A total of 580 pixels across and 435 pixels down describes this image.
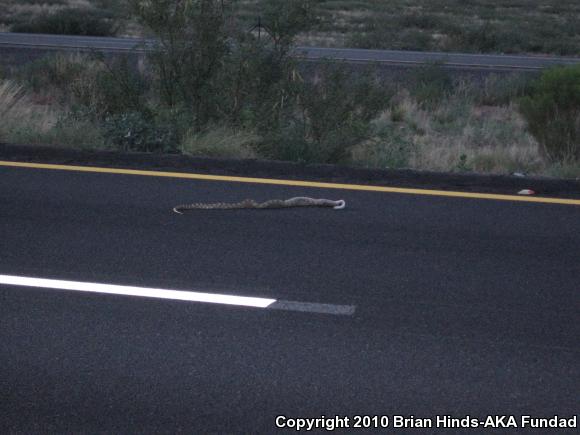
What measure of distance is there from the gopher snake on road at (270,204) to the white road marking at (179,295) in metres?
2.10

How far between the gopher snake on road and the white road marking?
6.90 ft

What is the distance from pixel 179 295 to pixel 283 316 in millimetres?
781

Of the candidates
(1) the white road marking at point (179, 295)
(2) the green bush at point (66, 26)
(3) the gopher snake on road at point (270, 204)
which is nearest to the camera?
(1) the white road marking at point (179, 295)

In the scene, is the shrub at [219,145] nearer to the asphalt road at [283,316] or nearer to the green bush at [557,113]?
the asphalt road at [283,316]

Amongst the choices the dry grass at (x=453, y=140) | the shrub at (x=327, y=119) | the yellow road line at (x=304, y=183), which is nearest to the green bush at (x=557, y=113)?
the dry grass at (x=453, y=140)

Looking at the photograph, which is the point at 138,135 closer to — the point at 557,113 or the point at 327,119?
the point at 327,119

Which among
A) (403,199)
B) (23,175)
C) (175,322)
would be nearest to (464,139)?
(403,199)

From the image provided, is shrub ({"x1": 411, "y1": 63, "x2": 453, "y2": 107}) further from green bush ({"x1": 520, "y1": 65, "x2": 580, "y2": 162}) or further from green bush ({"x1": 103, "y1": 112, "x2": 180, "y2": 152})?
green bush ({"x1": 103, "y1": 112, "x2": 180, "y2": 152})

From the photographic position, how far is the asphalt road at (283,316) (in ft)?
15.6

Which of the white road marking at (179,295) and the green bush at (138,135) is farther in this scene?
the green bush at (138,135)

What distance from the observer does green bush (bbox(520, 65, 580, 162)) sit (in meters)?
13.1

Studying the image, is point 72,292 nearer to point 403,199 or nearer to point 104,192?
point 104,192

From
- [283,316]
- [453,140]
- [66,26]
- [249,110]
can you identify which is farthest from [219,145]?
[66,26]

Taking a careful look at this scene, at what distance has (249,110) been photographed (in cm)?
1275
